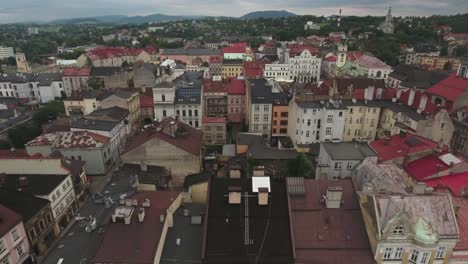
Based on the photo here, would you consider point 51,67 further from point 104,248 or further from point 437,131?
point 437,131

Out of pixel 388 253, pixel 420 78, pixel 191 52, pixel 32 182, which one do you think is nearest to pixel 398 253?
pixel 388 253

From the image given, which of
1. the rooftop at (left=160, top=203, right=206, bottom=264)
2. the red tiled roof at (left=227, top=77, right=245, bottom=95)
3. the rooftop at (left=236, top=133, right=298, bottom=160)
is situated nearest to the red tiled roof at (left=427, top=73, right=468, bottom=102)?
the rooftop at (left=236, top=133, right=298, bottom=160)

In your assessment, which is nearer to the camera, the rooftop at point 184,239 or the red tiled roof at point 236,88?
the rooftop at point 184,239

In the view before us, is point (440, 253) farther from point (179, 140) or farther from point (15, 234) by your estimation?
point (15, 234)

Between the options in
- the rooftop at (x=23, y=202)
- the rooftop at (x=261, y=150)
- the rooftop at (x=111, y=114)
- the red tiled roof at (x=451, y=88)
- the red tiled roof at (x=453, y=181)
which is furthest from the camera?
the red tiled roof at (x=451, y=88)

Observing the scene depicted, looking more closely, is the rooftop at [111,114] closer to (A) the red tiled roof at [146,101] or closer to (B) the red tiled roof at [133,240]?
(A) the red tiled roof at [146,101]

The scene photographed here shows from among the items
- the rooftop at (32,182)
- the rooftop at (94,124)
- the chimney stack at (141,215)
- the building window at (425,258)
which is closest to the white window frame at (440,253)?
the building window at (425,258)

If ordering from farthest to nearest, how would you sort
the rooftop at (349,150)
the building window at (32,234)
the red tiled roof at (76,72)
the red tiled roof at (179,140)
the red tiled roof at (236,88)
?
1. the red tiled roof at (76,72)
2. the red tiled roof at (236,88)
3. the red tiled roof at (179,140)
4. the rooftop at (349,150)
5. the building window at (32,234)

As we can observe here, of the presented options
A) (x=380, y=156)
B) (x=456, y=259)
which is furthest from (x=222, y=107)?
(x=456, y=259)
